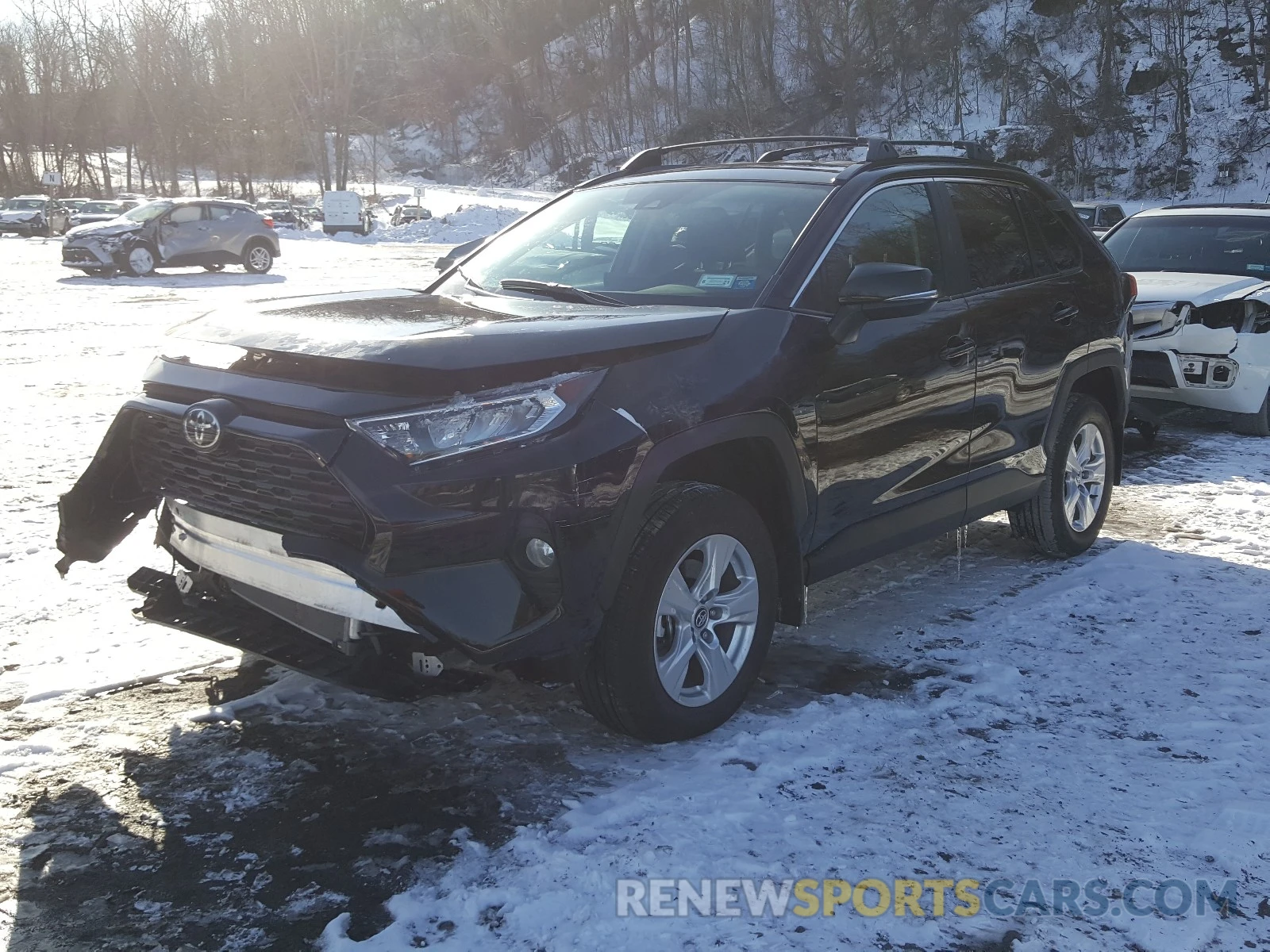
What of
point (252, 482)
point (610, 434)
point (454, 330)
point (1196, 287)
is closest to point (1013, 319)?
point (610, 434)

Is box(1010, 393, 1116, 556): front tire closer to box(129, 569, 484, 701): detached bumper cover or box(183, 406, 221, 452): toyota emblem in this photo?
box(129, 569, 484, 701): detached bumper cover

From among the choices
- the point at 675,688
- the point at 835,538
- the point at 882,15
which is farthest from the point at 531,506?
the point at 882,15

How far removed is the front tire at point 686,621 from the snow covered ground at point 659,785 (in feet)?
0.53

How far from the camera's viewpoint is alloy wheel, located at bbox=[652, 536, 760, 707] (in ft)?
11.6

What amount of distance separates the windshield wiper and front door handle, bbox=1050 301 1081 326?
2.30m

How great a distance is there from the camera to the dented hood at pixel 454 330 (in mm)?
3180

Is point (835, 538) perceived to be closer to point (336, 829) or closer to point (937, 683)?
point (937, 683)

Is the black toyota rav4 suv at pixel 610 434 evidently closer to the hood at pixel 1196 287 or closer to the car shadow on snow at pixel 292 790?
the car shadow on snow at pixel 292 790

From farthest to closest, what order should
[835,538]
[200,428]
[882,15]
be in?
1. [882,15]
2. [835,538]
3. [200,428]

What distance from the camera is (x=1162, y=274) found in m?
9.42

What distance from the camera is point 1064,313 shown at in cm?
534

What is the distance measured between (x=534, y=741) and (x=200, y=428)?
1.39 metres

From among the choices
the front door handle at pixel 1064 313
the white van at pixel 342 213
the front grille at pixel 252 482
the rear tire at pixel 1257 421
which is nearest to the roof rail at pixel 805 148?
the front door handle at pixel 1064 313

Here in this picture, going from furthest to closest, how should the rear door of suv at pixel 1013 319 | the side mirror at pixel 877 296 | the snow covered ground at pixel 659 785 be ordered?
the rear door of suv at pixel 1013 319 < the side mirror at pixel 877 296 < the snow covered ground at pixel 659 785
